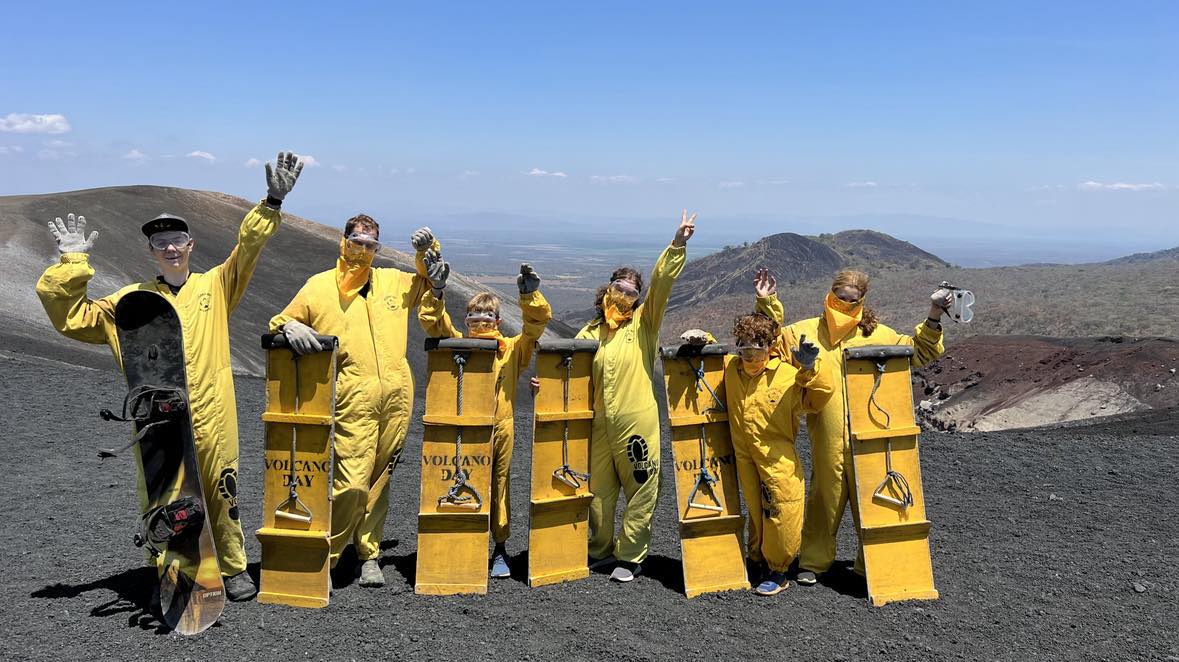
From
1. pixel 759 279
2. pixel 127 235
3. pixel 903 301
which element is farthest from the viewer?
pixel 903 301

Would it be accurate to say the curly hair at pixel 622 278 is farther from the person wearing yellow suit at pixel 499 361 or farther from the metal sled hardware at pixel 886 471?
the metal sled hardware at pixel 886 471

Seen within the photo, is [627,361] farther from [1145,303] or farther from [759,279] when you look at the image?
[1145,303]

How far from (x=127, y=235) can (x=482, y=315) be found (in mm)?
22598

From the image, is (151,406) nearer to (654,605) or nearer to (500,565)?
(500,565)

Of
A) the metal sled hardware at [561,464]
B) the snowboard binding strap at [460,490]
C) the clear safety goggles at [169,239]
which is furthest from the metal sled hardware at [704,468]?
the clear safety goggles at [169,239]

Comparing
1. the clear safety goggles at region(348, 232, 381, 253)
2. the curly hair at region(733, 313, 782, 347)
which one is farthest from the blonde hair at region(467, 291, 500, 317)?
the curly hair at region(733, 313, 782, 347)

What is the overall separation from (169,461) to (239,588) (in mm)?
920

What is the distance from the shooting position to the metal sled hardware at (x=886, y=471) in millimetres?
5352

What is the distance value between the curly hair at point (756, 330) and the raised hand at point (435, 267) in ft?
6.14

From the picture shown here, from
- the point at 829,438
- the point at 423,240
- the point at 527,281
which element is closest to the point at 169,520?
the point at 423,240

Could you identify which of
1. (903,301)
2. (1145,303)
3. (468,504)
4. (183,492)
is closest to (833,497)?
(468,504)

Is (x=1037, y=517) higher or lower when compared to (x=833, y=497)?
lower

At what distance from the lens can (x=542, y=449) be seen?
17.9 feet

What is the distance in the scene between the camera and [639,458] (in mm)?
5418
